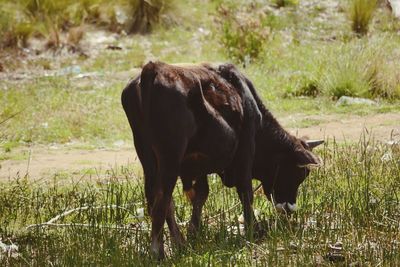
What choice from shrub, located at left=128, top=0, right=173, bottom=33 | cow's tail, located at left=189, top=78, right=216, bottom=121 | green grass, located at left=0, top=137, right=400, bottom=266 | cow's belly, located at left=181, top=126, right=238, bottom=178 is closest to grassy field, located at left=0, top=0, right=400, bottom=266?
green grass, located at left=0, top=137, right=400, bottom=266

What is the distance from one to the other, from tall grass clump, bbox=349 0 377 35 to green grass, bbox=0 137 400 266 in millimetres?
11805

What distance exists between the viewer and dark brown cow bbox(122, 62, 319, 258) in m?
5.79

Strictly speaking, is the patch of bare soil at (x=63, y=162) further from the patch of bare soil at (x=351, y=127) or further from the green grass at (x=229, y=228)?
the patch of bare soil at (x=351, y=127)

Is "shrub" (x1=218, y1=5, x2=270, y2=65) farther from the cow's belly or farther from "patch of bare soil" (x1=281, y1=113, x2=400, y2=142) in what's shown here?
the cow's belly

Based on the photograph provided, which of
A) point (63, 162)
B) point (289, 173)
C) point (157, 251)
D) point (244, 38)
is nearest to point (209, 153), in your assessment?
point (157, 251)

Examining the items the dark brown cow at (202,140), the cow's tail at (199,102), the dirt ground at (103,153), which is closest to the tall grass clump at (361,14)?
the dirt ground at (103,153)

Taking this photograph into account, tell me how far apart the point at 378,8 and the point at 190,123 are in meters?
16.4

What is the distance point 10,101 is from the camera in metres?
14.4

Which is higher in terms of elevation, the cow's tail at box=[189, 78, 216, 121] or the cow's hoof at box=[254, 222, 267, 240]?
the cow's tail at box=[189, 78, 216, 121]

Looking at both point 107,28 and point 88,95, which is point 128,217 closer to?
point 88,95

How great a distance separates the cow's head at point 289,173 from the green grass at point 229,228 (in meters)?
0.13

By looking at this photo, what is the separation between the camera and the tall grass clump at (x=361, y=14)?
1948 cm

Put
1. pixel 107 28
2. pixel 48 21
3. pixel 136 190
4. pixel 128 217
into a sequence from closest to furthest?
1. pixel 128 217
2. pixel 136 190
3. pixel 48 21
4. pixel 107 28

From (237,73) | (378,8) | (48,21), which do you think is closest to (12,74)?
(48,21)
